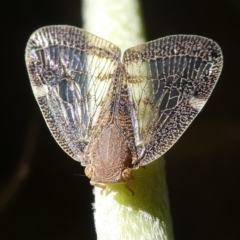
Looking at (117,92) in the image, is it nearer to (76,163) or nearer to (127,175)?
(127,175)

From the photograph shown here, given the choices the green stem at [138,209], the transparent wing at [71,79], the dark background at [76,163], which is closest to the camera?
the green stem at [138,209]

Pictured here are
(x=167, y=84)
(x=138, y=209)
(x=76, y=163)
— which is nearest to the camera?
(x=138, y=209)

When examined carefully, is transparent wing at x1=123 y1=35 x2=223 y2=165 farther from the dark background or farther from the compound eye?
the dark background

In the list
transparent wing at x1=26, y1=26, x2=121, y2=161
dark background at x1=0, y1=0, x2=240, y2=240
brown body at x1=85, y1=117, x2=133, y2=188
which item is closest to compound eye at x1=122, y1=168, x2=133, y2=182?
brown body at x1=85, y1=117, x2=133, y2=188

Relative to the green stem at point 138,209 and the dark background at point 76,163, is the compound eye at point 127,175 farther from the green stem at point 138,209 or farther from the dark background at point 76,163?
the dark background at point 76,163

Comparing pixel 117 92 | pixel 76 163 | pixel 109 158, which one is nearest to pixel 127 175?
pixel 109 158

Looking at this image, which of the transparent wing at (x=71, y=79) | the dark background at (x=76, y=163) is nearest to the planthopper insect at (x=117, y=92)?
the transparent wing at (x=71, y=79)

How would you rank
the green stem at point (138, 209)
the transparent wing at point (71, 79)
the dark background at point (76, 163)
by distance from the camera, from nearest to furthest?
the green stem at point (138, 209) → the transparent wing at point (71, 79) → the dark background at point (76, 163)
